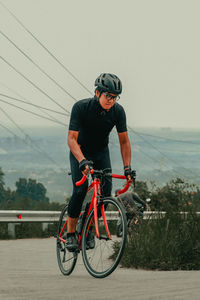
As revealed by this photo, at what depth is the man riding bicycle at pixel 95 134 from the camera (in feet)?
23.7

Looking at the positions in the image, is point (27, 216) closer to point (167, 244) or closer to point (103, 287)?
point (167, 244)

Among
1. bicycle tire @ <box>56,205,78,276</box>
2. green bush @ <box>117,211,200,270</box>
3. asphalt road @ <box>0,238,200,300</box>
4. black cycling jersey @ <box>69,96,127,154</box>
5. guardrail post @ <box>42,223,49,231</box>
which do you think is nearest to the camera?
asphalt road @ <box>0,238,200,300</box>

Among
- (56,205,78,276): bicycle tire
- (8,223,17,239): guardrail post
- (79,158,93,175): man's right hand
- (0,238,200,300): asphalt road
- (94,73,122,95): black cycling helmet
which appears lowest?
(0,238,200,300): asphalt road

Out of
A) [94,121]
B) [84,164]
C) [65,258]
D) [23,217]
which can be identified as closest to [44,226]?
[23,217]

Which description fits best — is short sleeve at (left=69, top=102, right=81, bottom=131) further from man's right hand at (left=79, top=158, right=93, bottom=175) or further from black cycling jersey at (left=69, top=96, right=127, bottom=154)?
man's right hand at (left=79, top=158, right=93, bottom=175)

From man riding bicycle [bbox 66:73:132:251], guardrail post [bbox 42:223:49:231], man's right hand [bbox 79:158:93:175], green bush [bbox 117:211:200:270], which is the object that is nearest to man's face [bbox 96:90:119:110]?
man riding bicycle [bbox 66:73:132:251]

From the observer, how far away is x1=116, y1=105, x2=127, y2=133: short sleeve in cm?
755

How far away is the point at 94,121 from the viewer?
7.47 meters

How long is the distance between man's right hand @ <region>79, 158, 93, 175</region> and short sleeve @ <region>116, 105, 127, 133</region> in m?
0.70

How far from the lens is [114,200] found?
707cm

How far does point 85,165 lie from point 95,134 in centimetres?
59

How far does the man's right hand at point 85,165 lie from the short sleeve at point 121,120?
0.70 m

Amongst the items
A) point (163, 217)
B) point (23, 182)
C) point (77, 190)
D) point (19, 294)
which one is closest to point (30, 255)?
point (163, 217)

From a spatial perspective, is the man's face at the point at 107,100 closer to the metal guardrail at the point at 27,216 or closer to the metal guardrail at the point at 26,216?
the metal guardrail at the point at 27,216
